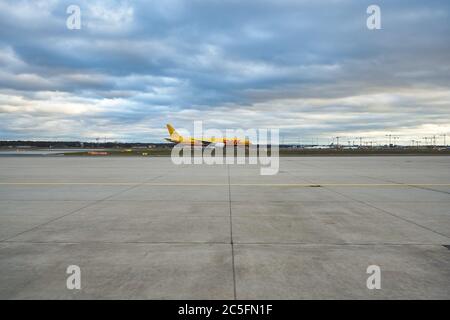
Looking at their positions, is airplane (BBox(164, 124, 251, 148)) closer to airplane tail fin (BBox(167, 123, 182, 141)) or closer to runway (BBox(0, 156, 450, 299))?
airplane tail fin (BBox(167, 123, 182, 141))

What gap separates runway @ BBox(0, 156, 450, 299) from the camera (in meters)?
4.03

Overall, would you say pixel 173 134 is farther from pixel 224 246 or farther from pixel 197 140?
pixel 224 246

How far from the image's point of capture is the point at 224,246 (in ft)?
18.6

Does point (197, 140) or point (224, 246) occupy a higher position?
point (197, 140)

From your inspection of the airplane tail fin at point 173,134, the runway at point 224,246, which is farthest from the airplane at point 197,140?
the runway at point 224,246

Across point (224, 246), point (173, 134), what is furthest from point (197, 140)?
point (224, 246)

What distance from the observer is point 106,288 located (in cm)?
401

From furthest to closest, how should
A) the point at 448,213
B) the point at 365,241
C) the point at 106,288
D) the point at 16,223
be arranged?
the point at 448,213
the point at 16,223
the point at 365,241
the point at 106,288

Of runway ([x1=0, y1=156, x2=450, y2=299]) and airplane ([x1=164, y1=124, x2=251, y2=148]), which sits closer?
runway ([x1=0, y1=156, x2=450, y2=299])

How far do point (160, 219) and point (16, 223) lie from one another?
337 centimetres

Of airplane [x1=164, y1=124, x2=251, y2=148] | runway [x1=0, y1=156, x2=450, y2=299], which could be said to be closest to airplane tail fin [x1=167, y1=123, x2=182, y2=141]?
airplane [x1=164, y1=124, x2=251, y2=148]

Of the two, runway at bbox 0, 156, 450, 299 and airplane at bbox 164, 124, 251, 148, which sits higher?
airplane at bbox 164, 124, 251, 148
